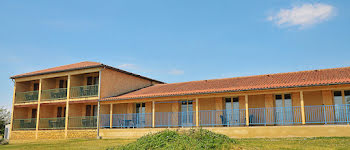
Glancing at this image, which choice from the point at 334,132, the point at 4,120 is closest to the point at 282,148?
the point at 334,132

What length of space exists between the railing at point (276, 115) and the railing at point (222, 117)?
62 centimetres

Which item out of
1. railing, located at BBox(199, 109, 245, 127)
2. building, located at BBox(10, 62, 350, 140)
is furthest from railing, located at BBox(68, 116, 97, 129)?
railing, located at BBox(199, 109, 245, 127)

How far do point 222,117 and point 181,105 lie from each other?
3312 millimetres

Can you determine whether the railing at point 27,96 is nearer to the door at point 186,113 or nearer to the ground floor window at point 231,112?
the door at point 186,113

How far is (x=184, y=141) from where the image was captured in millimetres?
10180

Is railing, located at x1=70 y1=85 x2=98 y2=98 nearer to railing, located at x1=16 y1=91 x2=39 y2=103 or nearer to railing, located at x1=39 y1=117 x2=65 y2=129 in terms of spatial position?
railing, located at x1=39 y1=117 x2=65 y2=129

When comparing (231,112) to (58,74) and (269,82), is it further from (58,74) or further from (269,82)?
(58,74)

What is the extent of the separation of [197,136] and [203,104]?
10.1 m

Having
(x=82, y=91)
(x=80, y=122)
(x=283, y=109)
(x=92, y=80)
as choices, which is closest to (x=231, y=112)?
(x=283, y=109)

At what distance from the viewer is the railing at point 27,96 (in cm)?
2623

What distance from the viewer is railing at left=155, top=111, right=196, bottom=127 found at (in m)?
20.6

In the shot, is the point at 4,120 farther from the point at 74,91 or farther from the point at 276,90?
the point at 276,90

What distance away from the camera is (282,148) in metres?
10.9

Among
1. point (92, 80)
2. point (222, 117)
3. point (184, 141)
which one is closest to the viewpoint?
point (184, 141)
